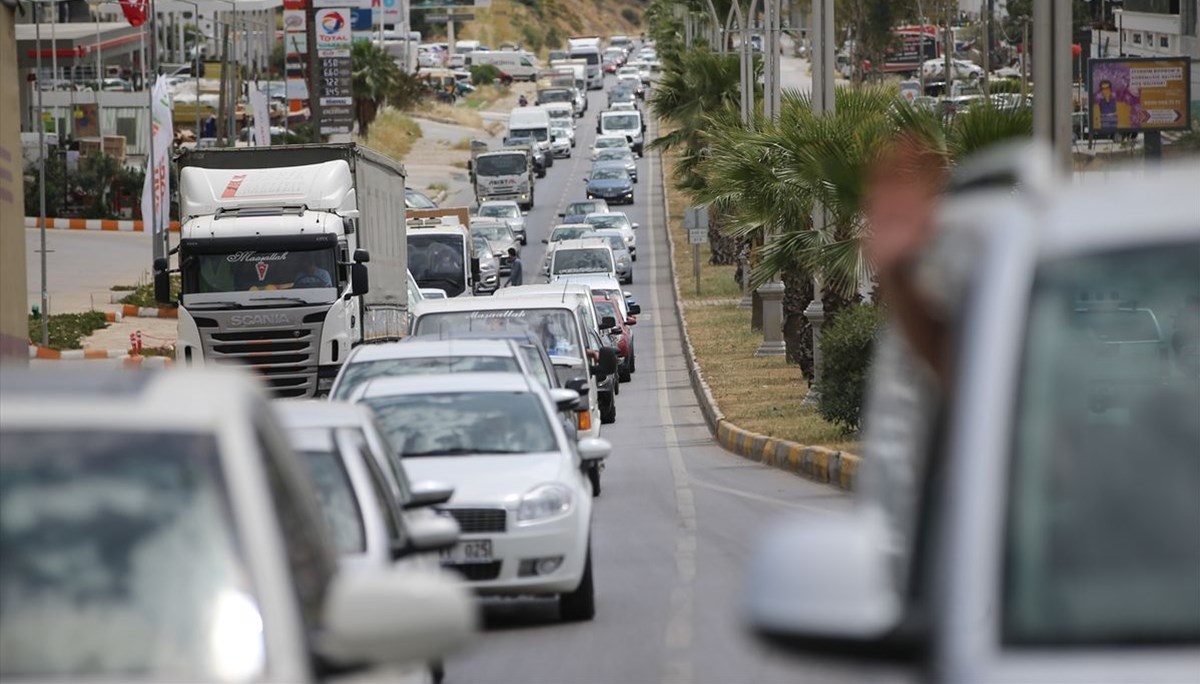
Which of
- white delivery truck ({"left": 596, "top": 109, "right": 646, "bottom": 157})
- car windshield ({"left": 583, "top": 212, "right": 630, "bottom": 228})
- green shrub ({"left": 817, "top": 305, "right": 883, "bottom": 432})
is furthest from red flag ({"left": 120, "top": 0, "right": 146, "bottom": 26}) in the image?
white delivery truck ({"left": 596, "top": 109, "right": 646, "bottom": 157})

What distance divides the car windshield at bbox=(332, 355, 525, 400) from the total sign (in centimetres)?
4022

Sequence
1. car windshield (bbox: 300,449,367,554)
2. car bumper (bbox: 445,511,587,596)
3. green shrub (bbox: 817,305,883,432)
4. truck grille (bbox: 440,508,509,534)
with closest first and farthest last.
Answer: car windshield (bbox: 300,449,367,554) < car bumper (bbox: 445,511,587,596) < truck grille (bbox: 440,508,509,534) < green shrub (bbox: 817,305,883,432)

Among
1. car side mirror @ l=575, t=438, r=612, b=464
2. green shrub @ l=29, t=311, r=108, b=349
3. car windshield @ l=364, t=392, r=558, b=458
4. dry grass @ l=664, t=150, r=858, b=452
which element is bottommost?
dry grass @ l=664, t=150, r=858, b=452

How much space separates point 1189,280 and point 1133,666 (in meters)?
0.89

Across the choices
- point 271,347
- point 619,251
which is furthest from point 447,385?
point 619,251

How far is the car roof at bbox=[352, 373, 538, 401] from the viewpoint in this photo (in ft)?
45.4

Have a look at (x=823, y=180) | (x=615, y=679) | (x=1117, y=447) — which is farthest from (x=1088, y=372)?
(x=823, y=180)

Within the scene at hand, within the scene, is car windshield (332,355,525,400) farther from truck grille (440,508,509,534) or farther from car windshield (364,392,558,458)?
truck grille (440,508,509,534)

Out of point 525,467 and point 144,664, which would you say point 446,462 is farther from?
point 144,664

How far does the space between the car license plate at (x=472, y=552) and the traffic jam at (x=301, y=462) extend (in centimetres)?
1

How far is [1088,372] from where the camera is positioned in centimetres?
400

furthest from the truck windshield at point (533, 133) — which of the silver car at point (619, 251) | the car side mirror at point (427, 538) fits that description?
the car side mirror at point (427, 538)

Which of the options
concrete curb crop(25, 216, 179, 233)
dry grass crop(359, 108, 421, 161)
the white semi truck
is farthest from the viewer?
dry grass crop(359, 108, 421, 161)

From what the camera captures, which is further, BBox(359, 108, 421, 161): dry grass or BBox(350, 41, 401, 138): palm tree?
BBox(359, 108, 421, 161): dry grass
